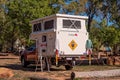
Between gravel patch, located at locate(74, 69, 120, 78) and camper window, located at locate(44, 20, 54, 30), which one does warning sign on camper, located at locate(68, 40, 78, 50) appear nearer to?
camper window, located at locate(44, 20, 54, 30)

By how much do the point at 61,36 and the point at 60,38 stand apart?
14cm

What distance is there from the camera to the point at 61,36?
738 inches

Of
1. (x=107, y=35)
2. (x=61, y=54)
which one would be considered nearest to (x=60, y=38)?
(x=61, y=54)

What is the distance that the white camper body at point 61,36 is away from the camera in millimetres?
18703

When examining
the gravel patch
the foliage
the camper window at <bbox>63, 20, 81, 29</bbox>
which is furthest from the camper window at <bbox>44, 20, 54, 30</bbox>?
the foliage

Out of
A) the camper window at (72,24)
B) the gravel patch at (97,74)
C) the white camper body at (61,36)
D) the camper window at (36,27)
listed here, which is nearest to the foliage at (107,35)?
the camper window at (36,27)

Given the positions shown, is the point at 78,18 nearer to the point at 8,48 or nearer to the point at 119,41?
the point at 119,41

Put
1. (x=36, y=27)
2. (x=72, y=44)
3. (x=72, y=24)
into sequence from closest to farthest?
(x=72, y=44), (x=72, y=24), (x=36, y=27)

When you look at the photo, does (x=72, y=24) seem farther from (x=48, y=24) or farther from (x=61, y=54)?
(x=61, y=54)

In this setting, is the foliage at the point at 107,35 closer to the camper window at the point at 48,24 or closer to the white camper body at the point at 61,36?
the white camper body at the point at 61,36

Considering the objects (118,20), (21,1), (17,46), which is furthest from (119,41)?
(17,46)

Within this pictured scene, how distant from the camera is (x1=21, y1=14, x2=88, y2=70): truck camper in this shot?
61.4 ft

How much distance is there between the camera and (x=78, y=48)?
1953cm

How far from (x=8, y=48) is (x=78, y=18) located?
144 feet
